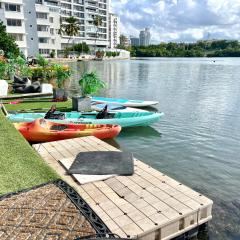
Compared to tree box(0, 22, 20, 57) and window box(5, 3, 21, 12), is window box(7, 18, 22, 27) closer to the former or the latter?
window box(5, 3, 21, 12)

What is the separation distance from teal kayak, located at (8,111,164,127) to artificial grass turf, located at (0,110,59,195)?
14.4 feet

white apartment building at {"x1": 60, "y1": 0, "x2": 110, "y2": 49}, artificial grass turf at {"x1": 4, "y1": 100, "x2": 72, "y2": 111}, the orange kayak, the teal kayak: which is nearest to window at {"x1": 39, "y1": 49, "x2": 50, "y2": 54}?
white apartment building at {"x1": 60, "y1": 0, "x2": 110, "y2": 49}

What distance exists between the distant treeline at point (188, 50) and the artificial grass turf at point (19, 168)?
160 meters

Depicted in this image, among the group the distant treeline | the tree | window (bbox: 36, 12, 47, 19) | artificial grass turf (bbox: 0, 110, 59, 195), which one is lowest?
the distant treeline

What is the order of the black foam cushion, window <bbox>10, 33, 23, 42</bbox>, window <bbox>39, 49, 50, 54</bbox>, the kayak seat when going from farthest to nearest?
window <bbox>39, 49, 50, 54</bbox> < window <bbox>10, 33, 23, 42</bbox> < the kayak seat < the black foam cushion

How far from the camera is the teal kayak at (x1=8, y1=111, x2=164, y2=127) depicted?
49.5 feet

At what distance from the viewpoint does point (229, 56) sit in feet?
554

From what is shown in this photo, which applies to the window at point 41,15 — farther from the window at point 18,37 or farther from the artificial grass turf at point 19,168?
the artificial grass turf at point 19,168

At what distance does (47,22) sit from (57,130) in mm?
74470

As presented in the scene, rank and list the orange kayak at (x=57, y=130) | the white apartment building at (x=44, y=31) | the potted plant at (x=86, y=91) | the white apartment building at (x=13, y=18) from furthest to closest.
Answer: the white apartment building at (x=44, y=31) → the white apartment building at (x=13, y=18) → the potted plant at (x=86, y=91) → the orange kayak at (x=57, y=130)

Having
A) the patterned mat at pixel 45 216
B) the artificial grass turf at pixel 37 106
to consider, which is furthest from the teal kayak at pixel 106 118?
the patterned mat at pixel 45 216

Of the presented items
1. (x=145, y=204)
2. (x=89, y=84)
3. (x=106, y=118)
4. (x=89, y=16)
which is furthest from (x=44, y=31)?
(x=145, y=204)

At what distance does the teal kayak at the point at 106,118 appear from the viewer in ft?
49.5

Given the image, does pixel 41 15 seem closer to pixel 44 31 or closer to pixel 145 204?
pixel 44 31
